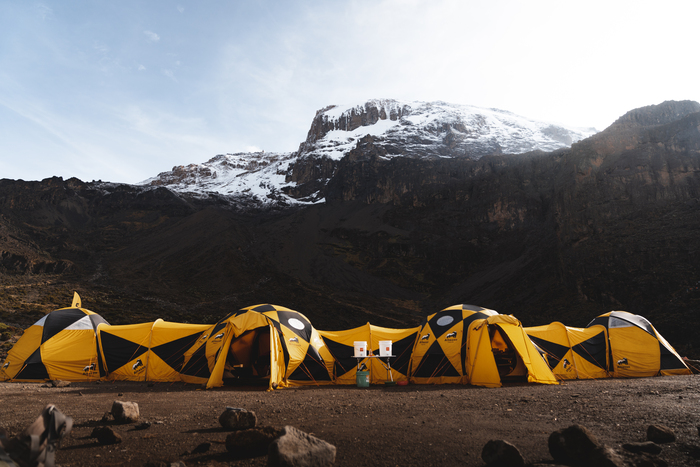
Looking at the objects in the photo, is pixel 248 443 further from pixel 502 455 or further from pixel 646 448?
pixel 646 448

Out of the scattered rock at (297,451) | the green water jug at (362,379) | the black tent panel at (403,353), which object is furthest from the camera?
the black tent panel at (403,353)

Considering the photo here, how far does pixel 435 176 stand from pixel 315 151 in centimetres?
8059

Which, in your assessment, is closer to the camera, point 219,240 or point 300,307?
point 300,307

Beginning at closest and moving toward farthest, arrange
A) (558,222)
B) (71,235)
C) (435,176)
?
(558,222), (71,235), (435,176)

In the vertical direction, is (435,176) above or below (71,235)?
above

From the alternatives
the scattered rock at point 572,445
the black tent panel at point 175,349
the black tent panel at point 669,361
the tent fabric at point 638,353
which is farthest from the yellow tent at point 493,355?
the black tent panel at point 175,349

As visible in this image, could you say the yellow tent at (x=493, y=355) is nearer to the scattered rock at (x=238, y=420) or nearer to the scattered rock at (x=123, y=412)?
the scattered rock at (x=238, y=420)

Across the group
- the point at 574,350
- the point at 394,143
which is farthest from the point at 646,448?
the point at 394,143

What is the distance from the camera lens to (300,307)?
57.5 meters

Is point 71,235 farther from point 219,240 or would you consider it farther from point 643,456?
point 643,456

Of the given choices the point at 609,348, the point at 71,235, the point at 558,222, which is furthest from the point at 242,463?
the point at 71,235

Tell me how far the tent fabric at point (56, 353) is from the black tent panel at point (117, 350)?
14.3 inches

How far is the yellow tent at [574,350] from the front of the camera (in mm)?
14898

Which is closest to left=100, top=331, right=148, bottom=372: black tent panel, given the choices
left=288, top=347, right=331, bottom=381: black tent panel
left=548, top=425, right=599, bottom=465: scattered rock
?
left=288, top=347, right=331, bottom=381: black tent panel
